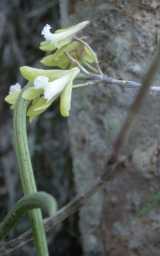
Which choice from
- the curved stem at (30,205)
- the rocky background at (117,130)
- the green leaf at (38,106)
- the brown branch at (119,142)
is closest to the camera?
the brown branch at (119,142)

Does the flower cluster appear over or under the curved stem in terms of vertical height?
over

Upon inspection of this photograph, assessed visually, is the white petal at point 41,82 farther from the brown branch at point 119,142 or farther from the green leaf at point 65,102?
the brown branch at point 119,142

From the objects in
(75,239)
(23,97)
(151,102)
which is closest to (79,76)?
(23,97)

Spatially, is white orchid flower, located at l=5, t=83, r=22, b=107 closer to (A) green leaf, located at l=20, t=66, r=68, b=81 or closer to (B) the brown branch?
(A) green leaf, located at l=20, t=66, r=68, b=81

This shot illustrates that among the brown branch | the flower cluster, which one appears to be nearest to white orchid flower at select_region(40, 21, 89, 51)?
the flower cluster

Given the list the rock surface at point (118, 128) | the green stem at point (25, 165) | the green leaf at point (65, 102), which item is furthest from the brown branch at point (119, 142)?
the rock surface at point (118, 128)

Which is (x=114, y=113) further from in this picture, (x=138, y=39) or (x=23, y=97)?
(x=23, y=97)
